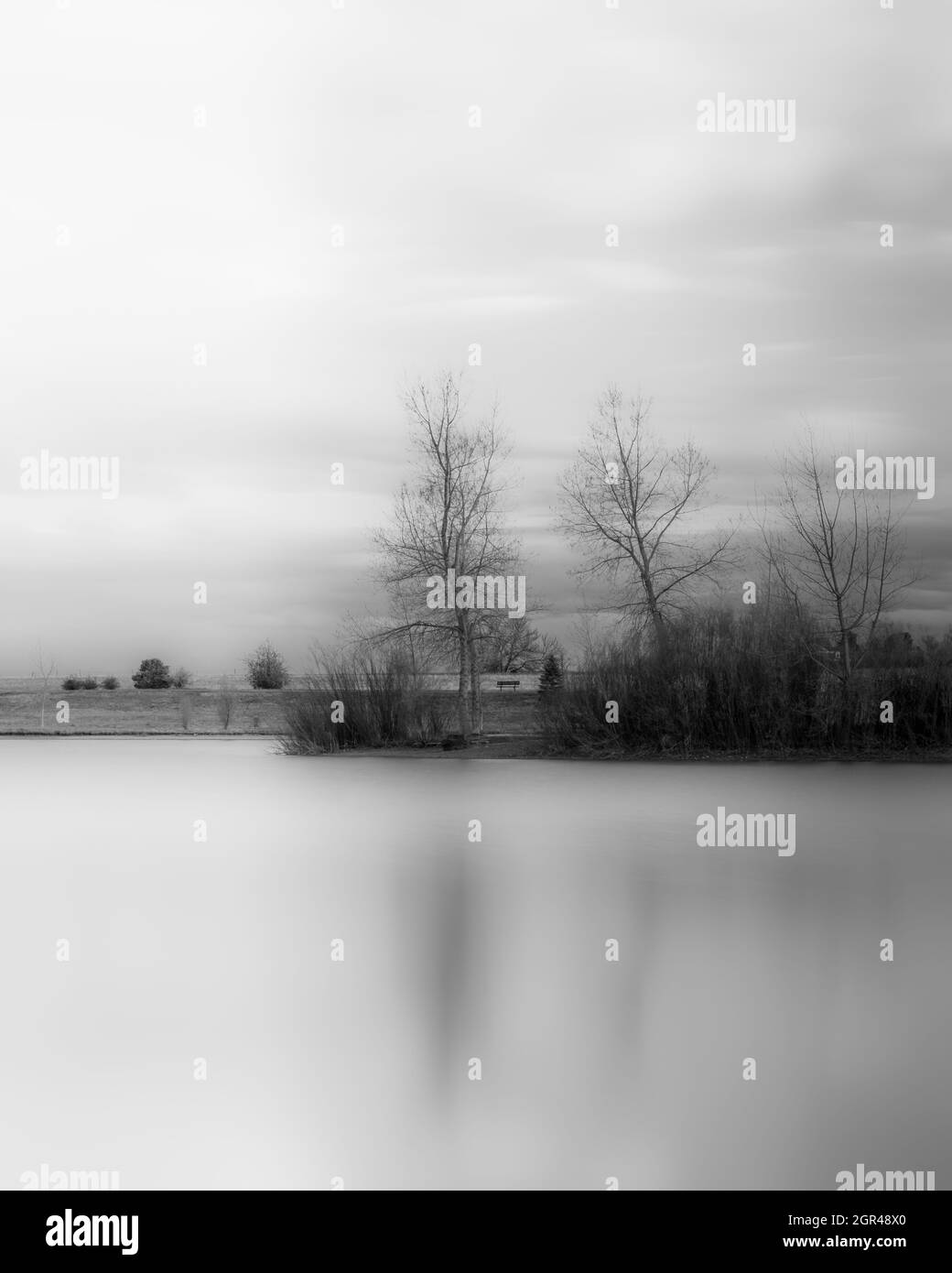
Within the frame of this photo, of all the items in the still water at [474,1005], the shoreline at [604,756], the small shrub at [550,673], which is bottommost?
the still water at [474,1005]

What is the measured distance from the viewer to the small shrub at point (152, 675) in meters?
26.9

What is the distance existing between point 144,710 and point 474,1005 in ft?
70.8

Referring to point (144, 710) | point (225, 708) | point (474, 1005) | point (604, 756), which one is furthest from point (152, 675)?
point (474, 1005)

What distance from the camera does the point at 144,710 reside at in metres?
25.2

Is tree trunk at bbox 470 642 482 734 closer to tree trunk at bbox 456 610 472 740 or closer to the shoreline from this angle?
tree trunk at bbox 456 610 472 740

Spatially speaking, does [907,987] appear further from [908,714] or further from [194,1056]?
[908,714]

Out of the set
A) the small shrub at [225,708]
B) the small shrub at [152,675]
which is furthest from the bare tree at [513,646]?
the small shrub at [152,675]

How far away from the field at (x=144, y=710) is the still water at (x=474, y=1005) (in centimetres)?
1331

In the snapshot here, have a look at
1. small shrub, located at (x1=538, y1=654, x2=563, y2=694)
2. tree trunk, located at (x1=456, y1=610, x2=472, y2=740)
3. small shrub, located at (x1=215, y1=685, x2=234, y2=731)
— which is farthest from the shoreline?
small shrub, located at (x1=215, y1=685, x2=234, y2=731)

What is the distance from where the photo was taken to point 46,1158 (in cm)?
362

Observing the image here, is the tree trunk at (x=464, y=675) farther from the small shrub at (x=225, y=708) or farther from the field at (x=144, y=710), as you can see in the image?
the small shrub at (x=225, y=708)

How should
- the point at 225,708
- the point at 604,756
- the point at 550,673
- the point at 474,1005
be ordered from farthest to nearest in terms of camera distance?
the point at 225,708, the point at 550,673, the point at 604,756, the point at 474,1005

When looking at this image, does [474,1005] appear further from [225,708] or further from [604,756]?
[225,708]
